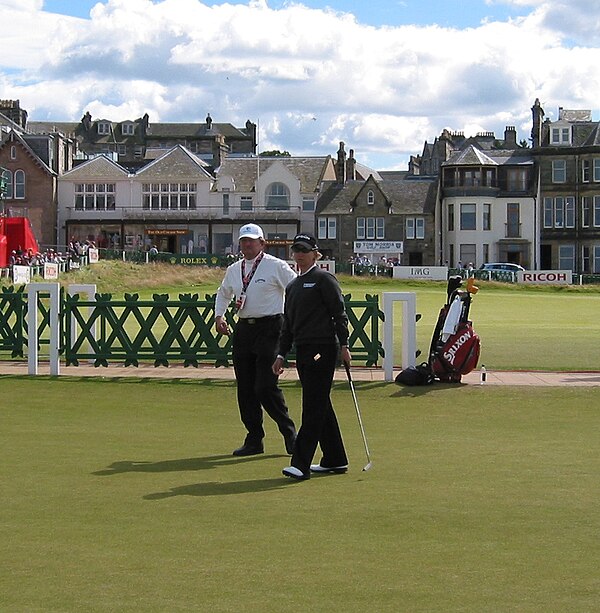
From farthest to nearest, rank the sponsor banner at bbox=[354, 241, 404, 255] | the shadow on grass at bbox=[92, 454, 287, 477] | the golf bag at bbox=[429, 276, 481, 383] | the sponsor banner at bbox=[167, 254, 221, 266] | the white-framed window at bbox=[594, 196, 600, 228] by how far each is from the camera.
→ the sponsor banner at bbox=[354, 241, 404, 255] → the white-framed window at bbox=[594, 196, 600, 228] → the sponsor banner at bbox=[167, 254, 221, 266] → the golf bag at bbox=[429, 276, 481, 383] → the shadow on grass at bbox=[92, 454, 287, 477]

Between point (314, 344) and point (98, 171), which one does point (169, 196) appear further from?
point (314, 344)

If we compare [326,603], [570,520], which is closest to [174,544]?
[326,603]

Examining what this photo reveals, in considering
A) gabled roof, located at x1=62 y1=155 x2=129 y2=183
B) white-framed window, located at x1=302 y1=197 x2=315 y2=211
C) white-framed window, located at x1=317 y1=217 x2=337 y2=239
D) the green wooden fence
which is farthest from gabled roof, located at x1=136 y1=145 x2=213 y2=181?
the green wooden fence

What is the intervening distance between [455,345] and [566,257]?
74420 millimetres

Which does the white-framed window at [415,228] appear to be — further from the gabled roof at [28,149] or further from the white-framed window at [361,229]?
the gabled roof at [28,149]

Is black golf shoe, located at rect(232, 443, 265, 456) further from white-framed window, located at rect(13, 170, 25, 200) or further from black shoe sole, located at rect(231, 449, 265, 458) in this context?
white-framed window, located at rect(13, 170, 25, 200)

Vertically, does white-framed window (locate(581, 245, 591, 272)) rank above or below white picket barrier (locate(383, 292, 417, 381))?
above

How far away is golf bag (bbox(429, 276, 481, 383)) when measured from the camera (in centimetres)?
1634

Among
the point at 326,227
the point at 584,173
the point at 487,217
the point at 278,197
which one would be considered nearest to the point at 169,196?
the point at 278,197

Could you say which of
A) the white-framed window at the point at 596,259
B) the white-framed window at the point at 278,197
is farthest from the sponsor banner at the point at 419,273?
the white-framed window at the point at 278,197

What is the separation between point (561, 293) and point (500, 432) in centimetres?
5614

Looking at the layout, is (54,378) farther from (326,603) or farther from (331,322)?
(326,603)

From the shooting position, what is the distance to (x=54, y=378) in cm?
1722

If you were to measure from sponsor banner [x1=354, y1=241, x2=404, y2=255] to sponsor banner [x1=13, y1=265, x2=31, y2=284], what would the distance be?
139ft
